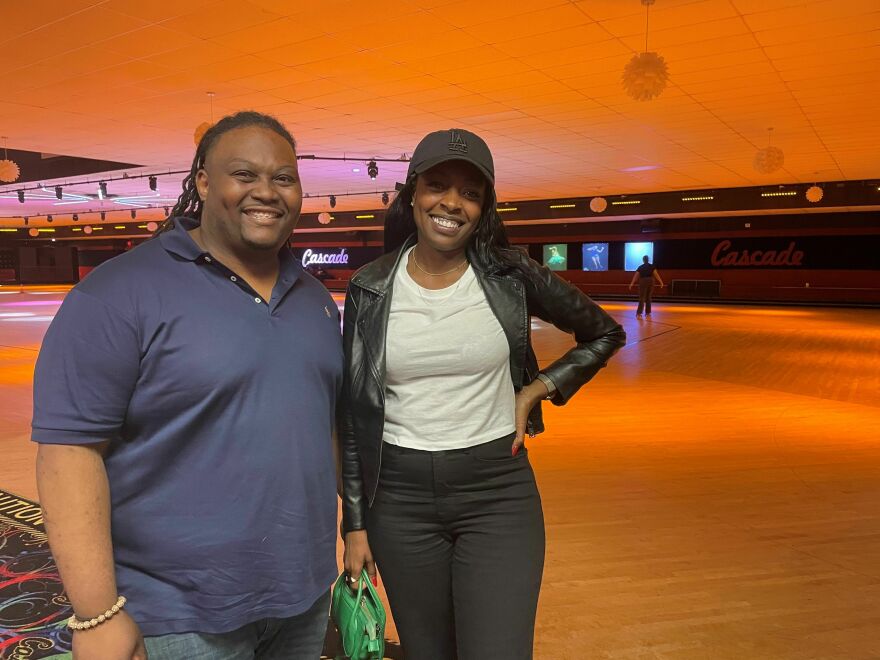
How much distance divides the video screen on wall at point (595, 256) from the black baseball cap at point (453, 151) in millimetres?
21655

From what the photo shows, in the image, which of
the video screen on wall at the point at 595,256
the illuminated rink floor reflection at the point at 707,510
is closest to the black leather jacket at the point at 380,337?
the illuminated rink floor reflection at the point at 707,510

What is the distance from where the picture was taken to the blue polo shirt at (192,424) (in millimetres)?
949

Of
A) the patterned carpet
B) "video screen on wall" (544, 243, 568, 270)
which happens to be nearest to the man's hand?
the patterned carpet

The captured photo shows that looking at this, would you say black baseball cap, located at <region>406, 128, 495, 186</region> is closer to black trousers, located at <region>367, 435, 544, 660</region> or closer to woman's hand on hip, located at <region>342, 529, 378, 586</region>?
black trousers, located at <region>367, 435, 544, 660</region>

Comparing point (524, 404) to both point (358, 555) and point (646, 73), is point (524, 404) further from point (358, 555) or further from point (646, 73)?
point (646, 73)

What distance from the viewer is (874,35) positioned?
199 inches

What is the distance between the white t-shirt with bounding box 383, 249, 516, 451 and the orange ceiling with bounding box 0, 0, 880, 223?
3.61 meters

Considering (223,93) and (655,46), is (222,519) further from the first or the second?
(223,93)

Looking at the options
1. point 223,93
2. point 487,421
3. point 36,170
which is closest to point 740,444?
point 487,421

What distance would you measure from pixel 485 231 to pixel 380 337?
0.35 metres

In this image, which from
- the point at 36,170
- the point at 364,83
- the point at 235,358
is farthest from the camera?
the point at 36,170

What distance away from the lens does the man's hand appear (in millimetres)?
968

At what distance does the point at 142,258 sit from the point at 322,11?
159 inches

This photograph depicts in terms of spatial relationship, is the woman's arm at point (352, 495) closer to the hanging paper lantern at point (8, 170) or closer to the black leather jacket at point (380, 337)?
the black leather jacket at point (380, 337)
